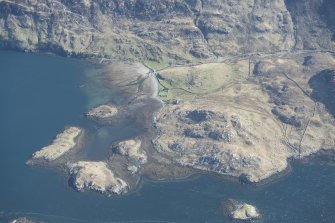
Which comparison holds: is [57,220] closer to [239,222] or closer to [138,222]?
[138,222]

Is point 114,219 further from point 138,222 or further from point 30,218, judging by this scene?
point 30,218

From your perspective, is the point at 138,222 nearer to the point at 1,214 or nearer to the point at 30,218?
the point at 30,218

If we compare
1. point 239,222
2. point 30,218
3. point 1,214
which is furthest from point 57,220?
point 239,222

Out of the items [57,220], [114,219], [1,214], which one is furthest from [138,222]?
[1,214]

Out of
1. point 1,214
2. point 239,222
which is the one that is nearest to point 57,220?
point 1,214

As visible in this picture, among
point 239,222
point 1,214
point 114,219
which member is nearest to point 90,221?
point 114,219

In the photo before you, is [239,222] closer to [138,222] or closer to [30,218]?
[138,222]
